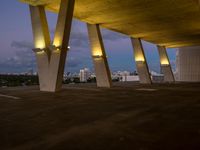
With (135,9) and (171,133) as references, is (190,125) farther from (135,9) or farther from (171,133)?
(135,9)

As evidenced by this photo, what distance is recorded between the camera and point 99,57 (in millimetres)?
23609

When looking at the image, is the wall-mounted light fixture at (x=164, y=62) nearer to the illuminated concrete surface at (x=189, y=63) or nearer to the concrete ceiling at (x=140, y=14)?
the illuminated concrete surface at (x=189, y=63)

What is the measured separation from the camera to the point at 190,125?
5.36 m

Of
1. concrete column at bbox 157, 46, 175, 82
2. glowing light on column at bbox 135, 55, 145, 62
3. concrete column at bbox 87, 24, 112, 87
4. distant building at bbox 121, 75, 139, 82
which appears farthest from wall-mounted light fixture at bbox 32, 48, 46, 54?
distant building at bbox 121, 75, 139, 82

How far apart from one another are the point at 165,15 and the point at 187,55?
25.1 metres

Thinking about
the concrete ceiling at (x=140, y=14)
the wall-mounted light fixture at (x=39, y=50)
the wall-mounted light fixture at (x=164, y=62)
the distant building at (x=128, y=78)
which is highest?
the concrete ceiling at (x=140, y=14)

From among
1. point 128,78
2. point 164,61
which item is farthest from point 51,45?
point 128,78

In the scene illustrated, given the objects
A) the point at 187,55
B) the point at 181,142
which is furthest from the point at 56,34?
the point at 187,55

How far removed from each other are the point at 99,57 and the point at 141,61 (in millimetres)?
11557

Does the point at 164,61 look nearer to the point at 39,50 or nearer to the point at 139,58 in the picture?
the point at 139,58

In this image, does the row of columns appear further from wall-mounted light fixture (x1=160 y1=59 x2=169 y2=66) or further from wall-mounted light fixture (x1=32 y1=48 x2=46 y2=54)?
wall-mounted light fixture (x1=160 y1=59 x2=169 y2=66)

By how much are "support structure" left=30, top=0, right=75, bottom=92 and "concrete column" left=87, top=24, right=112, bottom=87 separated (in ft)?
22.5

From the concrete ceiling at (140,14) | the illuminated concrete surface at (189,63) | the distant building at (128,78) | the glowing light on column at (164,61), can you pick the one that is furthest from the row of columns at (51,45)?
the illuminated concrete surface at (189,63)

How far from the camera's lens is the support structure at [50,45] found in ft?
52.6
